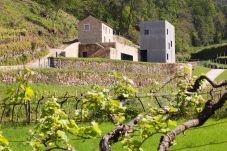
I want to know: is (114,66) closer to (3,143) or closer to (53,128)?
(53,128)

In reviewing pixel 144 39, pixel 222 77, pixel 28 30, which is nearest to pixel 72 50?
pixel 28 30

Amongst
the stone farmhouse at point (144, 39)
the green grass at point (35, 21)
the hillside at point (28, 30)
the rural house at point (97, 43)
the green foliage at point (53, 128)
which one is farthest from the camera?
the green grass at point (35, 21)

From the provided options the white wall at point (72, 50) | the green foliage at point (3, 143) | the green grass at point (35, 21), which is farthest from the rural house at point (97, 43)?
the green foliage at point (3, 143)

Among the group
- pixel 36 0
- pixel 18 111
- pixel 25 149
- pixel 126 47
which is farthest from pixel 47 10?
pixel 25 149

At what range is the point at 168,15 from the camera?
11856 cm

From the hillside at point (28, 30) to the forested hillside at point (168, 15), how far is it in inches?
121

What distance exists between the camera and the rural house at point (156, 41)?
60725 mm

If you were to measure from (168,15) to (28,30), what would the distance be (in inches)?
2469

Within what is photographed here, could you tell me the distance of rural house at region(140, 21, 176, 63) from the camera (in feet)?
199

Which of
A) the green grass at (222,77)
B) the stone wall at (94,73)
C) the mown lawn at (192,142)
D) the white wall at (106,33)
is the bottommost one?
the mown lawn at (192,142)

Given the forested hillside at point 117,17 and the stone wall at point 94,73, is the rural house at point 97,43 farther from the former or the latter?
the forested hillside at point 117,17

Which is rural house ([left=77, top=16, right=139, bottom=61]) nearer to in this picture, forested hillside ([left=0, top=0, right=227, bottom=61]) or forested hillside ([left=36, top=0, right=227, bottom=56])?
forested hillside ([left=0, top=0, right=227, bottom=61])

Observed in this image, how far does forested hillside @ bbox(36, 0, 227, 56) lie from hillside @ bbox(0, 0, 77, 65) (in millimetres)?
3077

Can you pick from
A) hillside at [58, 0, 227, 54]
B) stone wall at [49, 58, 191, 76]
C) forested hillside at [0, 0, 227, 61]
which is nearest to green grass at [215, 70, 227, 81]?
stone wall at [49, 58, 191, 76]
